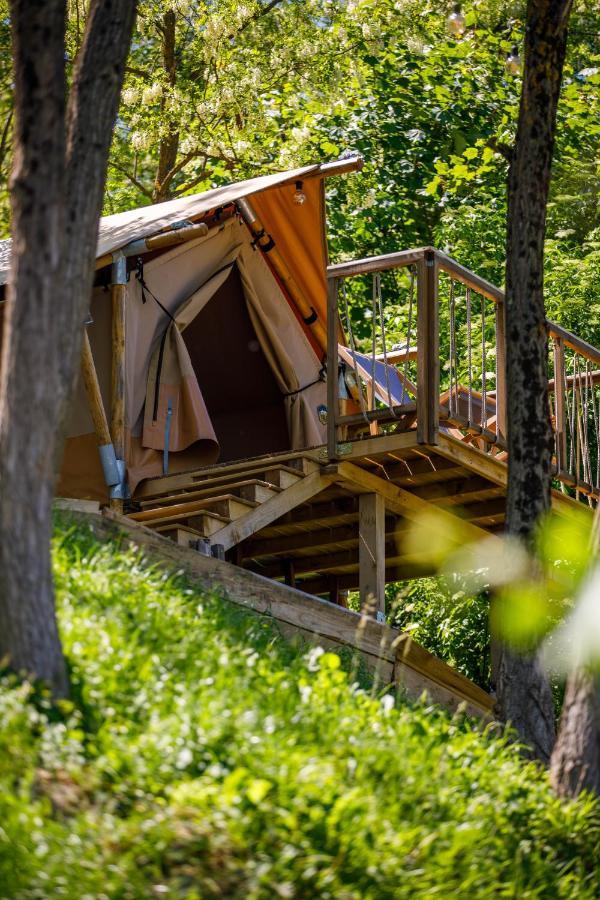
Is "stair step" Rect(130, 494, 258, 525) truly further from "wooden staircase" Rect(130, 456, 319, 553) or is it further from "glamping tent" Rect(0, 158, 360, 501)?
"glamping tent" Rect(0, 158, 360, 501)

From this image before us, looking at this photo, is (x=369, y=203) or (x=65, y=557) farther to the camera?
(x=369, y=203)

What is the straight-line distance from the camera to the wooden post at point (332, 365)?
344 inches

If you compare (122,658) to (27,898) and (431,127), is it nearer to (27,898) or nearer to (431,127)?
(27,898)

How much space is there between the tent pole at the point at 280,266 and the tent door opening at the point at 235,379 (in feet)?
1.16

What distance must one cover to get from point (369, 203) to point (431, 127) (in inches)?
78.2

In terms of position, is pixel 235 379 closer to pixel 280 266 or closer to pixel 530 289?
pixel 280 266

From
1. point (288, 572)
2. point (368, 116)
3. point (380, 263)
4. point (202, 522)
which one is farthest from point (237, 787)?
point (368, 116)

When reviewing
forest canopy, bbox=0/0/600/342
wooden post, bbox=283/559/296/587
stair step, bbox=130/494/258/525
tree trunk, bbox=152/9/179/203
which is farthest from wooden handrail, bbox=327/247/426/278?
tree trunk, bbox=152/9/179/203

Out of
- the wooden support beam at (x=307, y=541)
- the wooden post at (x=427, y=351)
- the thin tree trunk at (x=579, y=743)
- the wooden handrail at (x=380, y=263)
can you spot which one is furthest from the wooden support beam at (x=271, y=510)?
the thin tree trunk at (x=579, y=743)

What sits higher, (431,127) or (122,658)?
(431,127)

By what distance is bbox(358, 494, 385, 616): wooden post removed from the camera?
368 inches

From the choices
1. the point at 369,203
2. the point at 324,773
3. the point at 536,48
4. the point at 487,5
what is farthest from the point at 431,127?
the point at 324,773

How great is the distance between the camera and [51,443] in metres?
4.85

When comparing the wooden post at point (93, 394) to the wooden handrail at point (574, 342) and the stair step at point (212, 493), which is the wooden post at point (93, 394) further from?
the wooden handrail at point (574, 342)
